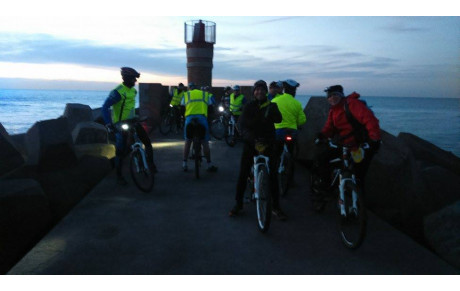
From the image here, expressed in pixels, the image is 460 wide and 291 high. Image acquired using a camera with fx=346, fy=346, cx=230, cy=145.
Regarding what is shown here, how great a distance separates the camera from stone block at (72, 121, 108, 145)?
33.0ft

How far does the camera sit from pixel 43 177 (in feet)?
23.8

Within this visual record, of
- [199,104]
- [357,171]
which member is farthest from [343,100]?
[199,104]

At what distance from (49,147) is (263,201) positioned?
17.7ft

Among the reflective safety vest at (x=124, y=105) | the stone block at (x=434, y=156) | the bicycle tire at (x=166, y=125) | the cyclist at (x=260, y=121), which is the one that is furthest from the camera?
the bicycle tire at (x=166, y=125)

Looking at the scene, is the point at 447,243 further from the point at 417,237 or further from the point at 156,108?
the point at 156,108

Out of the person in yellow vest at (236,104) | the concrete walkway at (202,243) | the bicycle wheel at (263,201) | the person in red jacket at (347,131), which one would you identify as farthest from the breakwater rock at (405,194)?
the person in yellow vest at (236,104)

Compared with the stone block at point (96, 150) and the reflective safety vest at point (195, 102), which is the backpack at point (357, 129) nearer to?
the reflective safety vest at point (195, 102)

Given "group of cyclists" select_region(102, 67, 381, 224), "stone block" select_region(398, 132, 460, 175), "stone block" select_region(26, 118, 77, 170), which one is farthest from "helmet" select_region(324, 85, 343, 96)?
"stone block" select_region(398, 132, 460, 175)

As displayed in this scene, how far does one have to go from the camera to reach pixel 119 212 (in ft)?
17.4

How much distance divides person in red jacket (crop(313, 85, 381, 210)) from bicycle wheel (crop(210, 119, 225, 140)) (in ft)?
26.4

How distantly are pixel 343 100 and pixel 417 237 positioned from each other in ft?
12.8

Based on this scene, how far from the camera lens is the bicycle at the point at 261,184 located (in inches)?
177

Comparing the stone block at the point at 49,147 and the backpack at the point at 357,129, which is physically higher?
the backpack at the point at 357,129

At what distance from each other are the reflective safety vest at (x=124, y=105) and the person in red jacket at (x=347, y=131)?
3585 millimetres
